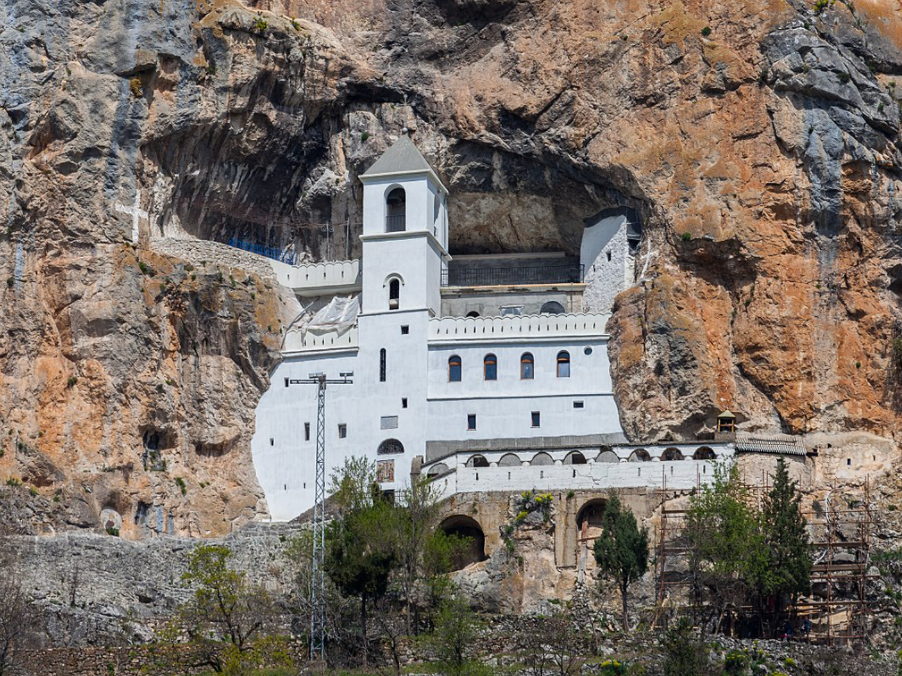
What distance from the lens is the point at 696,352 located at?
7519 centimetres

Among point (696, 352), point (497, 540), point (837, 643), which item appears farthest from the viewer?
point (696, 352)

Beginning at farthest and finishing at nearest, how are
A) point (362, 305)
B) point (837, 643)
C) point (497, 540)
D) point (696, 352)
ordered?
point (362, 305)
point (696, 352)
point (497, 540)
point (837, 643)

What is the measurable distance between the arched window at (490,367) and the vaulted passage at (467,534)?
795 cm

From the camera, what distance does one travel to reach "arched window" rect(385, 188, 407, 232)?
268 ft

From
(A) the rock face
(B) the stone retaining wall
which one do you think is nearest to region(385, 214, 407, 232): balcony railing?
(A) the rock face

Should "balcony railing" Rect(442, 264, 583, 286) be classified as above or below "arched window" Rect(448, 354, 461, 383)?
above

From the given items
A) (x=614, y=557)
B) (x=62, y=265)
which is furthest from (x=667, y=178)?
(x=62, y=265)

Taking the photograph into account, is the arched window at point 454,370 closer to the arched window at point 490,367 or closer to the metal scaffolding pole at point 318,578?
the arched window at point 490,367

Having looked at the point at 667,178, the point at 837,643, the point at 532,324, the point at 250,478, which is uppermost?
the point at 667,178

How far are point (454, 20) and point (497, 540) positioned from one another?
2509 cm

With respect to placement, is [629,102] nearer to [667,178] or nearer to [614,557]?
[667,178]

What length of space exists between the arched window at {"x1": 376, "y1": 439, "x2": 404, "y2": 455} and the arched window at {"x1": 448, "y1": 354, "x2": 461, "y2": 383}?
11.2ft

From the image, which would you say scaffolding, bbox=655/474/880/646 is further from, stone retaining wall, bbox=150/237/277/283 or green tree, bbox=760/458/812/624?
stone retaining wall, bbox=150/237/277/283

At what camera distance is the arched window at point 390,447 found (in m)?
77.6
